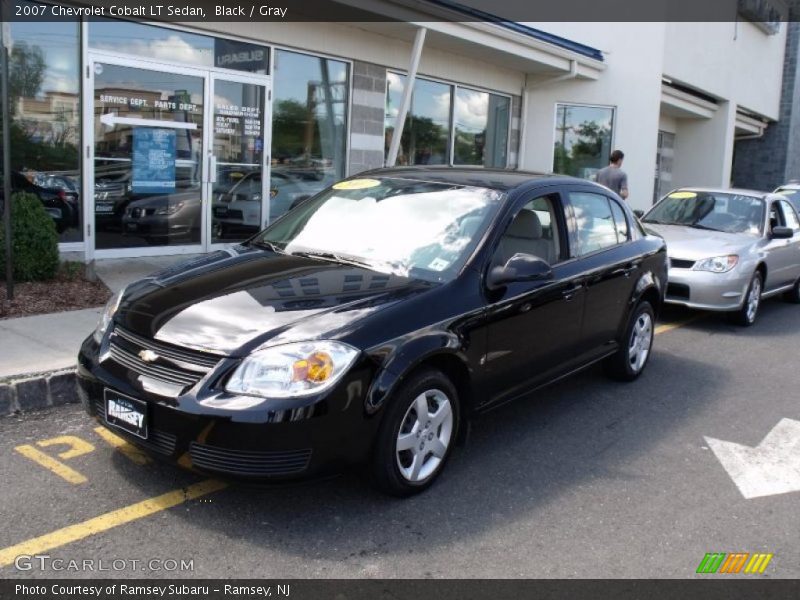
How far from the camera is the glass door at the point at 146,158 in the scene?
27.6ft

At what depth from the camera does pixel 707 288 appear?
7.91 meters

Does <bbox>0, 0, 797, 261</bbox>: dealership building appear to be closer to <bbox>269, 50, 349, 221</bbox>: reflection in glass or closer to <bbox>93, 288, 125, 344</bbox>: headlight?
<bbox>269, 50, 349, 221</bbox>: reflection in glass

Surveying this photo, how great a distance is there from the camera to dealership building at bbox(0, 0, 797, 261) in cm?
815

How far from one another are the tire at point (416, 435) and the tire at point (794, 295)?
8.15 metres

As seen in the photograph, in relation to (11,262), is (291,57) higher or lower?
higher

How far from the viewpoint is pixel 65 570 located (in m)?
3.02

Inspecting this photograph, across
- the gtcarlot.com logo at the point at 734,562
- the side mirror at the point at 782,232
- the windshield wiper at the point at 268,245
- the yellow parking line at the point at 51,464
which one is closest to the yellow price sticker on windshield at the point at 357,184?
the windshield wiper at the point at 268,245

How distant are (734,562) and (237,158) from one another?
8.05m

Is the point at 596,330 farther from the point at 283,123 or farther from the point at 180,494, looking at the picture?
the point at 283,123

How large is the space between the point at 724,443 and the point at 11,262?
589 centimetres

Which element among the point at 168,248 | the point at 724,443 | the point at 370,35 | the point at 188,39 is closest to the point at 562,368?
Result: the point at 724,443

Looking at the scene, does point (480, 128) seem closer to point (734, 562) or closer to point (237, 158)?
point (237, 158)

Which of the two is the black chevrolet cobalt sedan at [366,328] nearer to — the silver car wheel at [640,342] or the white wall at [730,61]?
the silver car wheel at [640,342]

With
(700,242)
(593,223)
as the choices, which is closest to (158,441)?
(593,223)
